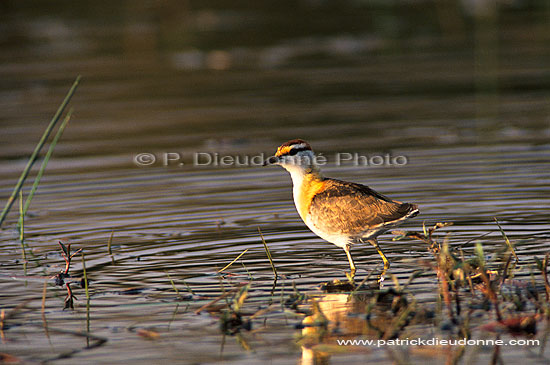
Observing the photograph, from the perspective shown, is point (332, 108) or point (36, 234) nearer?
point (36, 234)

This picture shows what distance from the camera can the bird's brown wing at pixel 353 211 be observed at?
9094mm

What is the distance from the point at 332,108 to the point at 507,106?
3422mm

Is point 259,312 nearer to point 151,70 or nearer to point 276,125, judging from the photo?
point 276,125

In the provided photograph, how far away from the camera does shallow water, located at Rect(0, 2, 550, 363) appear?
7.95m

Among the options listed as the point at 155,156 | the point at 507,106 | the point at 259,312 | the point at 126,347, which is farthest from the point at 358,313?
the point at 507,106

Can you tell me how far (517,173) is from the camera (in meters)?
12.8

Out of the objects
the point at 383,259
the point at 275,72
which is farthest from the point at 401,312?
the point at 275,72

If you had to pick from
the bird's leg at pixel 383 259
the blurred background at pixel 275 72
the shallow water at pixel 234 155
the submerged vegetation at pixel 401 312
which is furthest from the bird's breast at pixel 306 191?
the blurred background at pixel 275 72

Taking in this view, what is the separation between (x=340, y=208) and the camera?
924cm

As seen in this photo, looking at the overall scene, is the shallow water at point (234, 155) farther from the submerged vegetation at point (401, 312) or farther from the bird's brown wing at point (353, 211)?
the bird's brown wing at point (353, 211)

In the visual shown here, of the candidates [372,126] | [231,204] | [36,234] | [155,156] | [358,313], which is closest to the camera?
[358,313]

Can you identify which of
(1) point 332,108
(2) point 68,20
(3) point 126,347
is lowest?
(3) point 126,347

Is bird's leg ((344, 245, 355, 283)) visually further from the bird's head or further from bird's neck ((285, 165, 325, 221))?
the bird's head

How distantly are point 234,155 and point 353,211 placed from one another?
6211 mm
